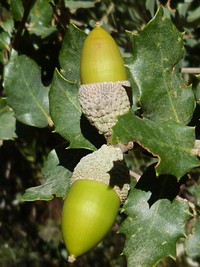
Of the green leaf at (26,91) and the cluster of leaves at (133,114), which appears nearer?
the cluster of leaves at (133,114)

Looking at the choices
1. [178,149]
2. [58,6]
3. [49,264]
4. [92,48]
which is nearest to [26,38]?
[58,6]

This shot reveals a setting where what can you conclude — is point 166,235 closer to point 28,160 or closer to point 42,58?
Result: point 42,58

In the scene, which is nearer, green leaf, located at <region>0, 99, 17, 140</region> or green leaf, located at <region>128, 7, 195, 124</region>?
green leaf, located at <region>128, 7, 195, 124</region>

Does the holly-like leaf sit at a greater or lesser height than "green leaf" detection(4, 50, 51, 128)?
lesser

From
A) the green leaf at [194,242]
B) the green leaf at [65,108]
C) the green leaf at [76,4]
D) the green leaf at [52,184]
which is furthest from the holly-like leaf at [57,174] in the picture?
the green leaf at [76,4]

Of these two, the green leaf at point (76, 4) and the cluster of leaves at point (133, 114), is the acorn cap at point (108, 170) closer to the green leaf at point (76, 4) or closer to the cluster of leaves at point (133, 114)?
the cluster of leaves at point (133, 114)

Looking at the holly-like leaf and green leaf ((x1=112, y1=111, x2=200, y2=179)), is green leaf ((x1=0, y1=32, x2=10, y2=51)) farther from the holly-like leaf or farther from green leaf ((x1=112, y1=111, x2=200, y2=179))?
green leaf ((x1=112, y1=111, x2=200, y2=179))

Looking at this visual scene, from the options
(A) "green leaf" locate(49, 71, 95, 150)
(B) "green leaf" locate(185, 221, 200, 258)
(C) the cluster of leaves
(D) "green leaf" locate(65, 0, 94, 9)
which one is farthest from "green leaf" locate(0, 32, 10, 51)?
(B) "green leaf" locate(185, 221, 200, 258)
